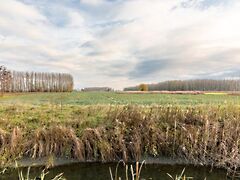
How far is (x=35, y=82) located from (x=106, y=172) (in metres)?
47.1

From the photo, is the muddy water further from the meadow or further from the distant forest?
the distant forest

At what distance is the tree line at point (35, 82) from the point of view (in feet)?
144

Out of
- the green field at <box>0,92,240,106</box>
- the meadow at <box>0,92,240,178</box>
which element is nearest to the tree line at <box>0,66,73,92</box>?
the green field at <box>0,92,240,106</box>

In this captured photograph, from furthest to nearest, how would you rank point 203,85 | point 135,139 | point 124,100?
point 203,85 → point 124,100 → point 135,139

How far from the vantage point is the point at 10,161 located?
8289 millimetres

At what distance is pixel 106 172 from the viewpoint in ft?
26.2

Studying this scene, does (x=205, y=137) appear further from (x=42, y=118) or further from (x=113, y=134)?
(x=42, y=118)

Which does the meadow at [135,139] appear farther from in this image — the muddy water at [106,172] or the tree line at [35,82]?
the tree line at [35,82]

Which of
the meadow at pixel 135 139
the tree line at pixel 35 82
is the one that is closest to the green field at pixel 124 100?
the meadow at pixel 135 139

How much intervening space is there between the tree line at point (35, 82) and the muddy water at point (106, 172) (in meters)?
37.4

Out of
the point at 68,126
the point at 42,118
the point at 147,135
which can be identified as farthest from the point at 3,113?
the point at 147,135

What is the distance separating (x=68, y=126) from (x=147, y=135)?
2.72 metres

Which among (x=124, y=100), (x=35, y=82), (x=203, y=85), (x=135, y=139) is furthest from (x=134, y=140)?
(x=203, y=85)

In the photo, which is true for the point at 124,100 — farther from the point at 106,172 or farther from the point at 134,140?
the point at 106,172
